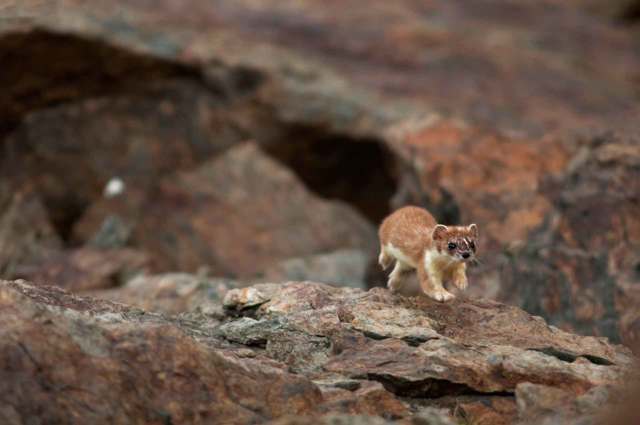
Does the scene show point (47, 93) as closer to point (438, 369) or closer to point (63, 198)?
point (63, 198)

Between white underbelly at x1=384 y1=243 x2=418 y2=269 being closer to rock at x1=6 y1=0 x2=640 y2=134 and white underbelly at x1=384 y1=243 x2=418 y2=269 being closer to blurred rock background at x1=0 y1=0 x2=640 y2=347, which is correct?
blurred rock background at x1=0 y1=0 x2=640 y2=347

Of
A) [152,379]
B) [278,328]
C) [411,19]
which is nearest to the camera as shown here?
[152,379]

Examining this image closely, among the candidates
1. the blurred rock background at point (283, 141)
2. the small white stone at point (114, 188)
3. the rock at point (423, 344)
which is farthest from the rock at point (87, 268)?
the rock at point (423, 344)

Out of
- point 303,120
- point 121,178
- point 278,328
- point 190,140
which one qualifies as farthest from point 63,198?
point 278,328

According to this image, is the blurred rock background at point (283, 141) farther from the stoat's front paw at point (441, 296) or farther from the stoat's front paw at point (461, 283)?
the stoat's front paw at point (441, 296)

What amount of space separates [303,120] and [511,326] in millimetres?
20748

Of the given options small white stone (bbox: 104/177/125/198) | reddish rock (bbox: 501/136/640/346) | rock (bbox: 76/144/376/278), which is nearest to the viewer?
reddish rock (bbox: 501/136/640/346)

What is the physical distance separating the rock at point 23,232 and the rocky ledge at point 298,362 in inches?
582

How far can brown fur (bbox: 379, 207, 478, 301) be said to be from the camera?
15.0 meters

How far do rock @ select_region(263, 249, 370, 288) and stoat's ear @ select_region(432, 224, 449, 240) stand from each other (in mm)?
11321

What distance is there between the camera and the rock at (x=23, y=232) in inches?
1134

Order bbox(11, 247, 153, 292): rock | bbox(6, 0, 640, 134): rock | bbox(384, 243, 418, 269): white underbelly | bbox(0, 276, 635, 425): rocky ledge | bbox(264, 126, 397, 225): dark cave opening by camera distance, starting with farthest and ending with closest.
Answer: bbox(264, 126, 397, 225): dark cave opening, bbox(6, 0, 640, 134): rock, bbox(11, 247, 153, 292): rock, bbox(384, 243, 418, 269): white underbelly, bbox(0, 276, 635, 425): rocky ledge

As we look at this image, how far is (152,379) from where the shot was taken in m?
11.4

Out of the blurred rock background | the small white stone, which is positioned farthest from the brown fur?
the small white stone
